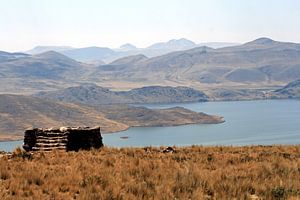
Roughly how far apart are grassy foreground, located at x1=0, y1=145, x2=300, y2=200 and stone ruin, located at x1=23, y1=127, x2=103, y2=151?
3276 millimetres

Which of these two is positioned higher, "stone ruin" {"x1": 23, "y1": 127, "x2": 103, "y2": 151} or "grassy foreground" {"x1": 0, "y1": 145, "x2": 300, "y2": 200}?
"stone ruin" {"x1": 23, "y1": 127, "x2": 103, "y2": 151}

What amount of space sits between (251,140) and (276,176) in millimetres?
174190

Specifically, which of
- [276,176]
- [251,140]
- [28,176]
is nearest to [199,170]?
[276,176]

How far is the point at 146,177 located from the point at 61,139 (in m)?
9.57

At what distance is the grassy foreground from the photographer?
12.5 m

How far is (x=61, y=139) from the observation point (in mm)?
23297

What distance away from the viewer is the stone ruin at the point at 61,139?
2322 cm

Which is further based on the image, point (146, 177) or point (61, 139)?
point (61, 139)

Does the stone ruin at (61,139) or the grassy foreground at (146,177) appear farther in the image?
the stone ruin at (61,139)

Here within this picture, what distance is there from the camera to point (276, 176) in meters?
15.0

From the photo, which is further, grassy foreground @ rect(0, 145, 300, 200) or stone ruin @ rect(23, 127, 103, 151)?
stone ruin @ rect(23, 127, 103, 151)

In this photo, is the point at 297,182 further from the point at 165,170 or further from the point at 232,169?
the point at 165,170

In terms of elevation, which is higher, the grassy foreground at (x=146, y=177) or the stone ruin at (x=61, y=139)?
the stone ruin at (x=61, y=139)

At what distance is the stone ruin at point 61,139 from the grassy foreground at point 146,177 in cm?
328
